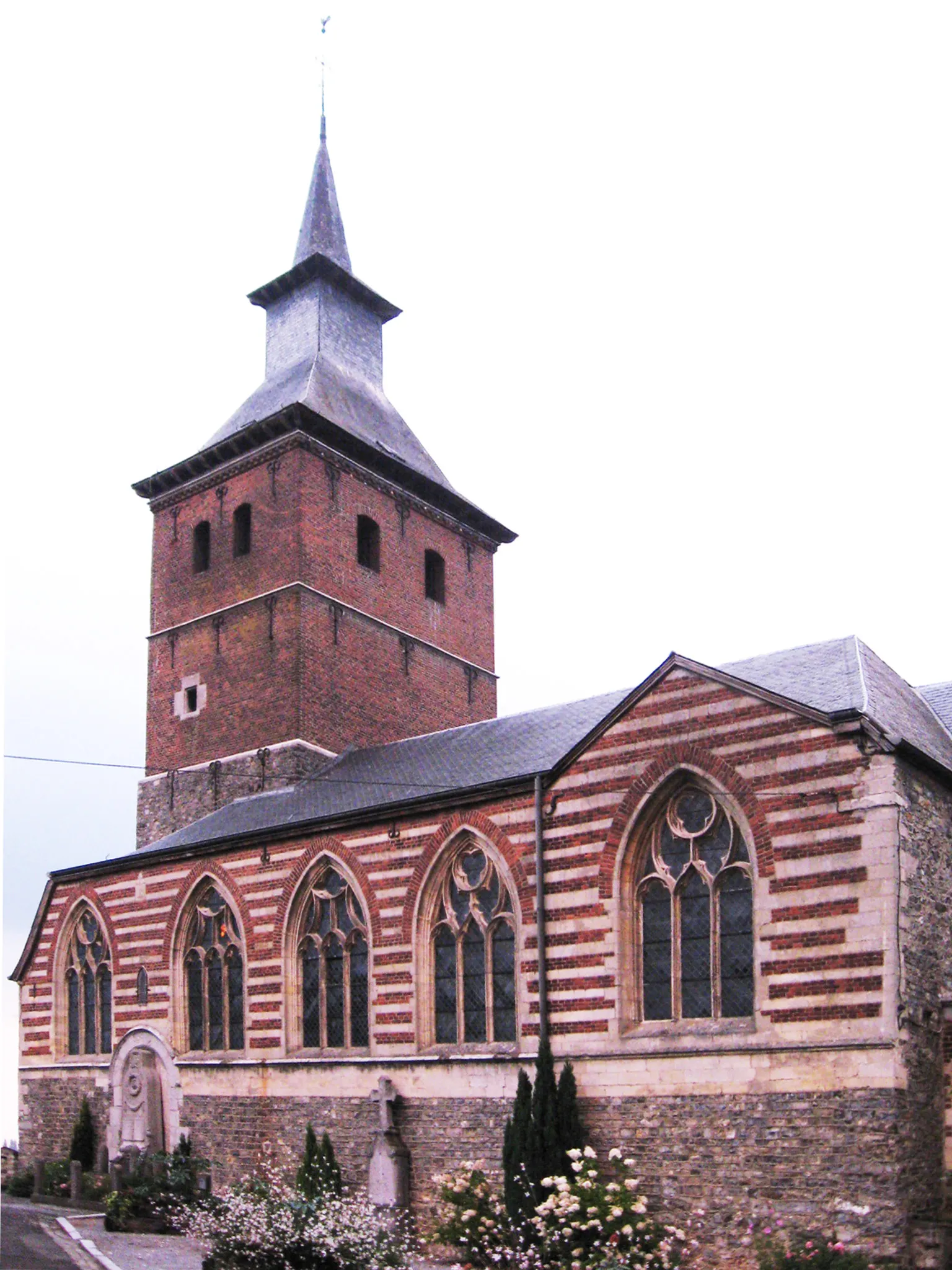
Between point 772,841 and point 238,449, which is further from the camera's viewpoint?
Answer: point 238,449

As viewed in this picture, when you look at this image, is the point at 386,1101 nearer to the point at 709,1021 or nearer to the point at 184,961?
the point at 709,1021

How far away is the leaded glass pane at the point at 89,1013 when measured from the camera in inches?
1177

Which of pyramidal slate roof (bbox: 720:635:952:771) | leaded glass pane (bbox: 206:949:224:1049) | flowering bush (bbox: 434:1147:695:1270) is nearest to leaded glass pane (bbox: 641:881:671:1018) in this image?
flowering bush (bbox: 434:1147:695:1270)

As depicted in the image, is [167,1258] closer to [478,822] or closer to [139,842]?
[478,822]

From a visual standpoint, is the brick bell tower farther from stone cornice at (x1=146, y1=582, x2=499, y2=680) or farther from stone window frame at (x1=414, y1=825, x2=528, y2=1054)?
stone window frame at (x1=414, y1=825, x2=528, y2=1054)

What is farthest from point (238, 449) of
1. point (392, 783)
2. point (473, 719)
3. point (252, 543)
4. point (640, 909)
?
point (640, 909)

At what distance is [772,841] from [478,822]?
5660 mm

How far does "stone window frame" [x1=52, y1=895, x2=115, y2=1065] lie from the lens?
96.9ft

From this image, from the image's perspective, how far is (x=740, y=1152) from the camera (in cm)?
1839

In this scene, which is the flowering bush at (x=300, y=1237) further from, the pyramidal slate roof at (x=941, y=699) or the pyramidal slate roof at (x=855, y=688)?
the pyramidal slate roof at (x=941, y=699)

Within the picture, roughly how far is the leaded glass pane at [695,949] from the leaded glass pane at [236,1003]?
33.1 feet

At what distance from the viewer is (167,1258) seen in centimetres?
2052

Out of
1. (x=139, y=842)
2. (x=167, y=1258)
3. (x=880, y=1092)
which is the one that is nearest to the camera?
(x=880, y=1092)

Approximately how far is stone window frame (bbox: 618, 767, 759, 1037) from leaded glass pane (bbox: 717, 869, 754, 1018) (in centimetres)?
10
